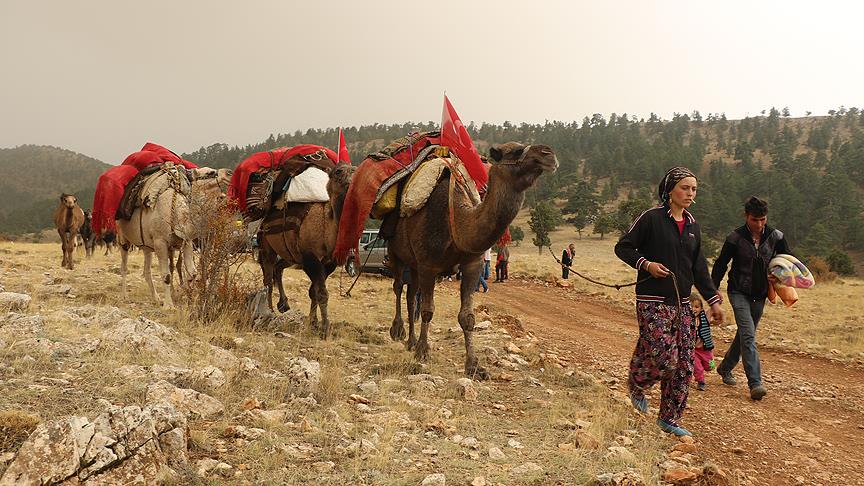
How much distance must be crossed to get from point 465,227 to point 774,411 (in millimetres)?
3796

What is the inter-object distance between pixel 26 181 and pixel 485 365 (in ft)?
605

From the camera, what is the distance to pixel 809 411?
6043 mm

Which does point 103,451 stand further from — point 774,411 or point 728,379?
point 728,379

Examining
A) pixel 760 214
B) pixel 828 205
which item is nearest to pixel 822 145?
pixel 828 205

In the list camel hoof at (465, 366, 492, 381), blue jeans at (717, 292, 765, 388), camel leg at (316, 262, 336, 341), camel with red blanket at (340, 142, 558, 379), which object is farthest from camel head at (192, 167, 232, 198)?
blue jeans at (717, 292, 765, 388)

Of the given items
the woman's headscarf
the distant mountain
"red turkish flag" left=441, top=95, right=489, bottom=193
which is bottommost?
the distant mountain

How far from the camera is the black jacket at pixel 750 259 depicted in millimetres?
6527

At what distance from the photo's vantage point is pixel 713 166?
90750mm

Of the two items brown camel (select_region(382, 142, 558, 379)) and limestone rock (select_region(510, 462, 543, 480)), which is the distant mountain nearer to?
brown camel (select_region(382, 142, 558, 379))

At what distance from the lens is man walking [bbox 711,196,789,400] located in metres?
6.46

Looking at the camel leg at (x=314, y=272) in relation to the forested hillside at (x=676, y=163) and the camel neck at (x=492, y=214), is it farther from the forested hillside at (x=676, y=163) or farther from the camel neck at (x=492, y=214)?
the forested hillside at (x=676, y=163)

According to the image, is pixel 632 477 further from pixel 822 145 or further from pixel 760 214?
pixel 822 145

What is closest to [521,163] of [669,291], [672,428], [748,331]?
[669,291]

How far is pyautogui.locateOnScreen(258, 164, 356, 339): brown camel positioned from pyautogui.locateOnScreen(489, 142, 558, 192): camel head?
2920 millimetres
